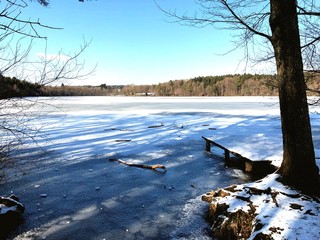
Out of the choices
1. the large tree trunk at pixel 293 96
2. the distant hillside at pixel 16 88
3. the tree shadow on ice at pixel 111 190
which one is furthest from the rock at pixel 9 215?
the large tree trunk at pixel 293 96

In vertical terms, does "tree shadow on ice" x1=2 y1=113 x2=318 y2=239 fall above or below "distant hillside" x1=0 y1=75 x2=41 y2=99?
below

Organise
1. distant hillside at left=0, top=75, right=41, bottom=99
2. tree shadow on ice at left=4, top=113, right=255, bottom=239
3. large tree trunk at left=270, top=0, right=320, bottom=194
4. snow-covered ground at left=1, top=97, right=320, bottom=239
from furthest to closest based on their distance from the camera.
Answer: tree shadow on ice at left=4, top=113, right=255, bottom=239
snow-covered ground at left=1, top=97, right=320, bottom=239
large tree trunk at left=270, top=0, right=320, bottom=194
distant hillside at left=0, top=75, right=41, bottom=99

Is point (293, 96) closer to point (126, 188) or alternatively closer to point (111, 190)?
point (126, 188)

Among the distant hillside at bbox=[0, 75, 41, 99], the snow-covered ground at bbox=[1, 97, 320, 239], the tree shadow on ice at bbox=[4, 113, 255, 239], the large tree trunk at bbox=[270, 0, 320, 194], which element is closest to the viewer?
the distant hillside at bbox=[0, 75, 41, 99]

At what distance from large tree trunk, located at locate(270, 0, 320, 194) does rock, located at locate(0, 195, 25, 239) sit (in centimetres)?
517

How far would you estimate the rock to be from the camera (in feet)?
16.7

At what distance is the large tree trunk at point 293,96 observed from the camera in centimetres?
435

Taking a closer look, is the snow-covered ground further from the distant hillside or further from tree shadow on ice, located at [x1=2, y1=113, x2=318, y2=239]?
the distant hillside

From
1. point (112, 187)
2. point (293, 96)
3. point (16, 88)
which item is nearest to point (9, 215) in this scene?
point (112, 187)

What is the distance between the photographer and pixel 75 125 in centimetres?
1811

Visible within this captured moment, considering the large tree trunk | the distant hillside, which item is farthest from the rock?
the large tree trunk

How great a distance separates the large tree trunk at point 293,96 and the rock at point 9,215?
5.17 m

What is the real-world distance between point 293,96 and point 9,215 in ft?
18.1

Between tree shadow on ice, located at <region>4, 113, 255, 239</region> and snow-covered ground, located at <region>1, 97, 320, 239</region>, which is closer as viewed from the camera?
snow-covered ground, located at <region>1, 97, 320, 239</region>
